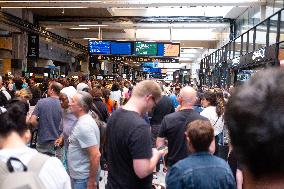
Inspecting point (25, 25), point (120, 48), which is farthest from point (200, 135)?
point (25, 25)

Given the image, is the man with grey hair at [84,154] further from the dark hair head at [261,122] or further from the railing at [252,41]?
the railing at [252,41]

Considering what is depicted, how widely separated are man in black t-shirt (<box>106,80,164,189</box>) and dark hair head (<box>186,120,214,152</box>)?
30 cm

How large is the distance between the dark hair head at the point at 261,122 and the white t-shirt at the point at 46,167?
5.38 feet

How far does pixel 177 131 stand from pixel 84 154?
1113 millimetres

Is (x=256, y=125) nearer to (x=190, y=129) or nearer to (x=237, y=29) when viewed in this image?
(x=190, y=129)

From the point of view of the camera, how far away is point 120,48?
17.1m

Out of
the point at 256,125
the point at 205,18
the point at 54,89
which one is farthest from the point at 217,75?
the point at 256,125

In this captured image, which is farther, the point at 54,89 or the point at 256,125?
the point at 54,89

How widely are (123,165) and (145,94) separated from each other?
0.57 m

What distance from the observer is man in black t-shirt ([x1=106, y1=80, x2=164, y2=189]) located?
9.70 feet

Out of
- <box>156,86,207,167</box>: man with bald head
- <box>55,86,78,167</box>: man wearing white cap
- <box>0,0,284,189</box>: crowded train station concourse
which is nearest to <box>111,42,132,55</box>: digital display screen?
<box>0,0,284,189</box>: crowded train station concourse

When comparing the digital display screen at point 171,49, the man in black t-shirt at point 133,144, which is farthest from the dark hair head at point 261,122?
the digital display screen at point 171,49

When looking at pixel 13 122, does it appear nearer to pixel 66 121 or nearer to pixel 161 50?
pixel 66 121

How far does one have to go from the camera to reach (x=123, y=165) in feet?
10.2
